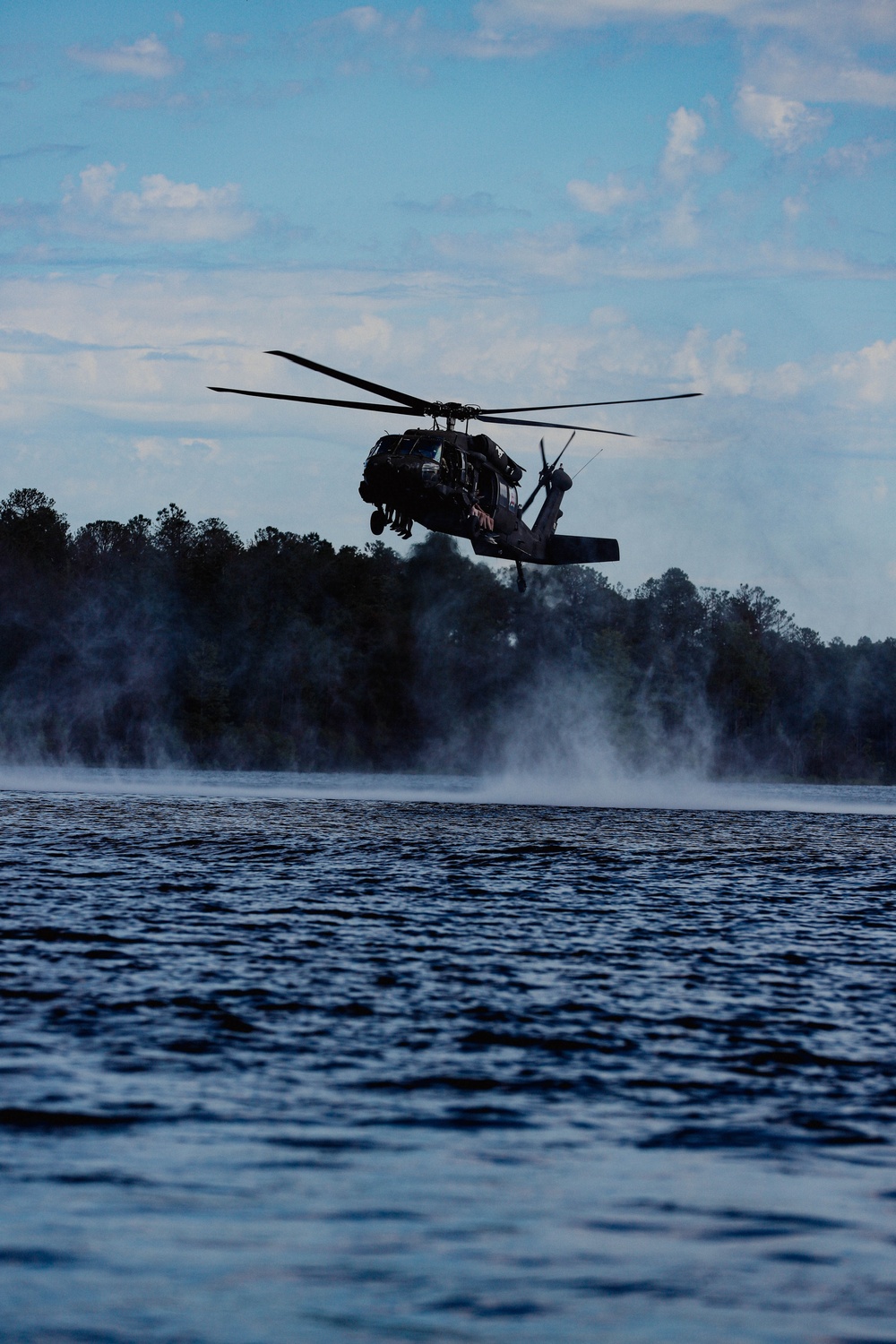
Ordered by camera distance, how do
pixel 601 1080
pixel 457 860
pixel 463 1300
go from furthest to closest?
pixel 457 860 < pixel 601 1080 < pixel 463 1300

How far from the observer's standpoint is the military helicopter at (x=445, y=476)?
4612 cm

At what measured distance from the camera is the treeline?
6107 inches

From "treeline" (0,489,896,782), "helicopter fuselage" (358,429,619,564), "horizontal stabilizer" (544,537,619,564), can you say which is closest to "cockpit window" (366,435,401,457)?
"helicopter fuselage" (358,429,619,564)

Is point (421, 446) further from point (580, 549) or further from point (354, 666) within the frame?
point (354, 666)

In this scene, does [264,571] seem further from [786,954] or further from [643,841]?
[786,954]

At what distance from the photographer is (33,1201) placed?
10.4 metres

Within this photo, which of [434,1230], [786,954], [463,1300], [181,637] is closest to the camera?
[463,1300]

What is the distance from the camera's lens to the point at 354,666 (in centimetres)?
16675

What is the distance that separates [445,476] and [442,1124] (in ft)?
115

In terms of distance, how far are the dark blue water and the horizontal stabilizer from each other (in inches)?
Result: 1122

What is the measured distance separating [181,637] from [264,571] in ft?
41.1

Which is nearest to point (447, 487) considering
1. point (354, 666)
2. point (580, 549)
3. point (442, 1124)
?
point (580, 549)

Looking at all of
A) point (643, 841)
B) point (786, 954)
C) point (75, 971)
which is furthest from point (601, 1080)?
point (643, 841)

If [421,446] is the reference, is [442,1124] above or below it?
below
